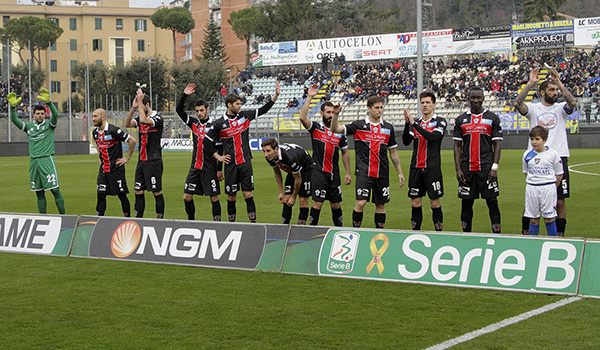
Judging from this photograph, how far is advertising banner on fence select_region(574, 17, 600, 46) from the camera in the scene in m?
53.7

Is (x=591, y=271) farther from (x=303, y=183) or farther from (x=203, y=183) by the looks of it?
(x=203, y=183)

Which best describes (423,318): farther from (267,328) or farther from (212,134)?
(212,134)

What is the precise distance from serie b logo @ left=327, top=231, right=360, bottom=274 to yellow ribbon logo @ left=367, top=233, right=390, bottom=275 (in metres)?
0.21

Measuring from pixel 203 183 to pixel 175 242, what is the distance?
316 centimetres

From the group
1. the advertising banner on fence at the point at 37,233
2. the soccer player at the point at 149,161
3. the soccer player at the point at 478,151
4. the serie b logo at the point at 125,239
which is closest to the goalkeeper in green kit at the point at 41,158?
the soccer player at the point at 149,161

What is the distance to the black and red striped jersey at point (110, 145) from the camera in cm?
1236

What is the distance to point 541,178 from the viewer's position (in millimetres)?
9062

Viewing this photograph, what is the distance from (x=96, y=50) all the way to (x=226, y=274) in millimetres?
93161

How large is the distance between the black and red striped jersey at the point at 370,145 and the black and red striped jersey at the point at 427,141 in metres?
0.32

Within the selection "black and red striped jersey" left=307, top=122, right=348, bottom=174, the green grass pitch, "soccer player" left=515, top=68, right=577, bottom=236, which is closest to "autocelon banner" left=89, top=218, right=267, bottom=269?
the green grass pitch

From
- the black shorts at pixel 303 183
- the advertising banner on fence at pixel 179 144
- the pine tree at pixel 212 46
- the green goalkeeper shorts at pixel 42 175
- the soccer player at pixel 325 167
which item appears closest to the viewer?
the soccer player at pixel 325 167

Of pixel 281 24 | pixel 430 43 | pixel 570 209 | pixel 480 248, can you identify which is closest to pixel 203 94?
pixel 281 24

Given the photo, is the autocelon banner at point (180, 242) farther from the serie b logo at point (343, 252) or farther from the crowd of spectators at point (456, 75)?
the crowd of spectators at point (456, 75)

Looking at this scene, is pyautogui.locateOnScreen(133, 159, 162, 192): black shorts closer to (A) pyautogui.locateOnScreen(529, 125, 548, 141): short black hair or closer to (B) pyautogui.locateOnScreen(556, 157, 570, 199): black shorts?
(A) pyautogui.locateOnScreen(529, 125, 548, 141): short black hair
